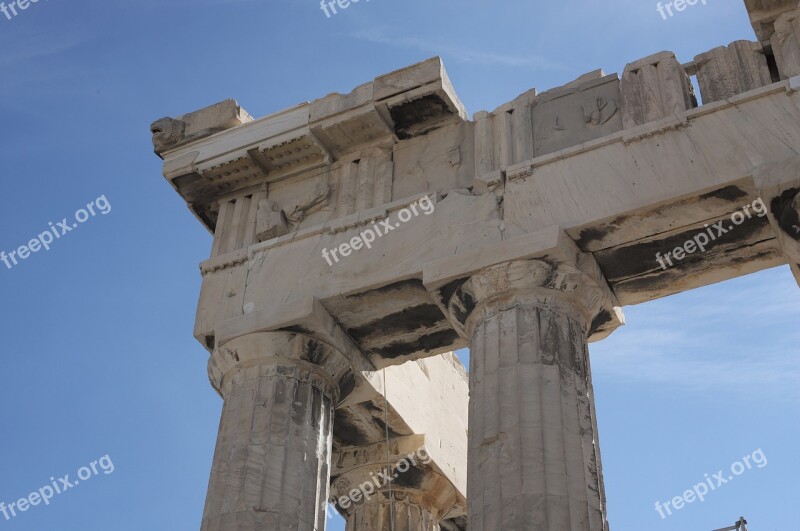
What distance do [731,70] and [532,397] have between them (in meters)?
5.26

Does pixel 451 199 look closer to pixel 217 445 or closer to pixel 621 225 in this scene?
pixel 621 225

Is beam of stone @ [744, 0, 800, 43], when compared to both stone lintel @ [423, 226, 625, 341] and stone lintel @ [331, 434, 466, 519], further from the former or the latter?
stone lintel @ [331, 434, 466, 519]

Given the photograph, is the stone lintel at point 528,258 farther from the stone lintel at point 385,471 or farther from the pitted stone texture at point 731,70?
the stone lintel at point 385,471

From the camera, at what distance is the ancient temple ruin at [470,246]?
12984 mm

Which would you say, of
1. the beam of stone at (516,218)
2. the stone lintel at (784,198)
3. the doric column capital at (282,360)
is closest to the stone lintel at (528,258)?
the beam of stone at (516,218)

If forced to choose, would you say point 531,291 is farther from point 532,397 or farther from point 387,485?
point 387,485

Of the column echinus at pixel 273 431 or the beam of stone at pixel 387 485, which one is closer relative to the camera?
the column echinus at pixel 273 431

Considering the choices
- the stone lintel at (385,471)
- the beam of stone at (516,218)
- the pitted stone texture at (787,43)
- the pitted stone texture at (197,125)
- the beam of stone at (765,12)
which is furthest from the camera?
the stone lintel at (385,471)

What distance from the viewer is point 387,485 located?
719 inches

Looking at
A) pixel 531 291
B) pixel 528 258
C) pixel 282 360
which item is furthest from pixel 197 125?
pixel 531 291

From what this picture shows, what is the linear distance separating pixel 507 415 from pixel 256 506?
3.29m

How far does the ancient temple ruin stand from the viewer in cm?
1298

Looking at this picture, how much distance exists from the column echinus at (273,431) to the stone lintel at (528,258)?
6.38ft

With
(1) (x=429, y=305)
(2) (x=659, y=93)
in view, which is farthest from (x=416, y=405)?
(2) (x=659, y=93)
